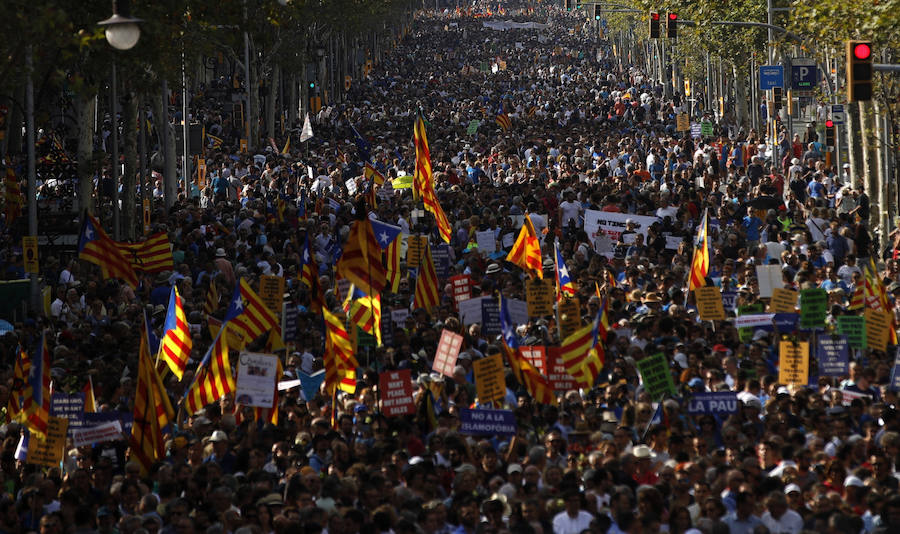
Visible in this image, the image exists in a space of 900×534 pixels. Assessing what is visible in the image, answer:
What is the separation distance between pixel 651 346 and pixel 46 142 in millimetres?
24754

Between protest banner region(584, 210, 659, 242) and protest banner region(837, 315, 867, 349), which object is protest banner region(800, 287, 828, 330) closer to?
protest banner region(837, 315, 867, 349)

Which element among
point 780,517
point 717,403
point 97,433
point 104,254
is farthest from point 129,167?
point 780,517

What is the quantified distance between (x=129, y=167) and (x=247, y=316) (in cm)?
1428

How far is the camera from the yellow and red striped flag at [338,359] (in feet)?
52.5

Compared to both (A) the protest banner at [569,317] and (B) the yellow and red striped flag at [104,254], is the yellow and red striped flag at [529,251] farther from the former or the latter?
(B) the yellow and red striped flag at [104,254]

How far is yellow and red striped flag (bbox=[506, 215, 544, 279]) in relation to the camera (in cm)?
2186

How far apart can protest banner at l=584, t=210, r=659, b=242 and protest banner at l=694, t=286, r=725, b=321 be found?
713 centimetres

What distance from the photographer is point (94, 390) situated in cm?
1673

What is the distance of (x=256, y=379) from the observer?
15.1 metres

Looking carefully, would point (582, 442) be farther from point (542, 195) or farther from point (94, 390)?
point (542, 195)

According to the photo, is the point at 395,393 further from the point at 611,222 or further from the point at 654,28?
the point at 654,28

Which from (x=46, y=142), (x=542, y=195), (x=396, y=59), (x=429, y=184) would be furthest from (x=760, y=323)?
(x=396, y=59)

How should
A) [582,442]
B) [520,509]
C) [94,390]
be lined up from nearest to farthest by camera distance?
1. [520,509]
2. [582,442]
3. [94,390]

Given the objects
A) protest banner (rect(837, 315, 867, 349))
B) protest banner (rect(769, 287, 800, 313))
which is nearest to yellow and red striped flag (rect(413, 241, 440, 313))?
protest banner (rect(769, 287, 800, 313))
